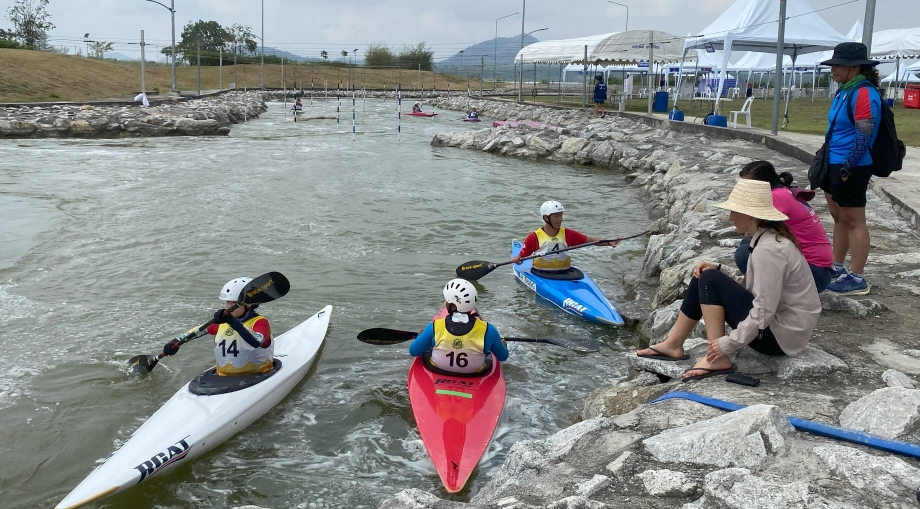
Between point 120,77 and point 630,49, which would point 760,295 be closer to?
point 630,49

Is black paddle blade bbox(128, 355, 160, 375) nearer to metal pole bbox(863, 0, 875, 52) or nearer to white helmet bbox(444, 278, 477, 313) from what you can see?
white helmet bbox(444, 278, 477, 313)

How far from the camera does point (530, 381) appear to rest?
21.0 feet

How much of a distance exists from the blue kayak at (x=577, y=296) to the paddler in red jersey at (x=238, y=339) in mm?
3411

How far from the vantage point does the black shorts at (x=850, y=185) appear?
5.36 meters

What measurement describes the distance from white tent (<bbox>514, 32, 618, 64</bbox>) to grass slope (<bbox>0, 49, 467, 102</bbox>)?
21457mm

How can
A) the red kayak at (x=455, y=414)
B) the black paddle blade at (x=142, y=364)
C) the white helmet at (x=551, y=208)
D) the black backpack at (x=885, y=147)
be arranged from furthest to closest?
the white helmet at (x=551, y=208) → the black paddle blade at (x=142, y=364) → the black backpack at (x=885, y=147) → the red kayak at (x=455, y=414)

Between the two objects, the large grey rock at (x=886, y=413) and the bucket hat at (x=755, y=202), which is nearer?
the large grey rock at (x=886, y=413)

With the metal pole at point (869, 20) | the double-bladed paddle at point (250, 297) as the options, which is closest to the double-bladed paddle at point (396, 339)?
the double-bladed paddle at point (250, 297)

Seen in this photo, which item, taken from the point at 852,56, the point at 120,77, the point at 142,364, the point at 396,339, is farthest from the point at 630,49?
the point at 120,77

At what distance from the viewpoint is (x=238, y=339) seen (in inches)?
221

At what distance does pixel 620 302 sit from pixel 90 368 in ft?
18.8

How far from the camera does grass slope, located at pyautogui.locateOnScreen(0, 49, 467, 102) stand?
3453 cm

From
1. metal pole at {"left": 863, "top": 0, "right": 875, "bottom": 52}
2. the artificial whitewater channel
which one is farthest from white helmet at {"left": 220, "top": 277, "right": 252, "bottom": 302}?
metal pole at {"left": 863, "top": 0, "right": 875, "bottom": 52}

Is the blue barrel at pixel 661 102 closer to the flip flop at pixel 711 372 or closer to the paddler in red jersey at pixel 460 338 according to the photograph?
the paddler in red jersey at pixel 460 338
